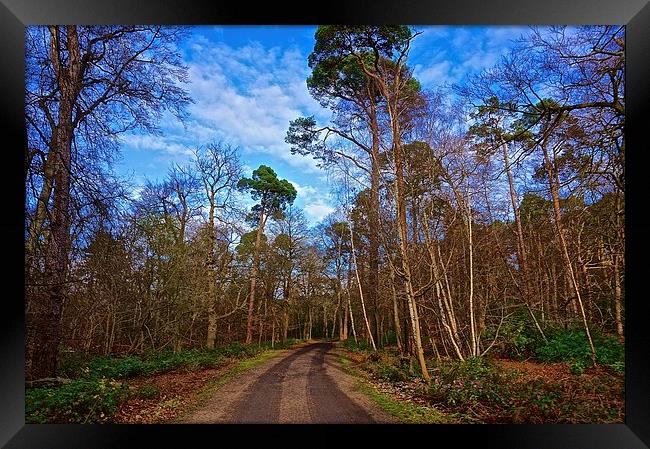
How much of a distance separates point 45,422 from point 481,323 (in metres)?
3.93

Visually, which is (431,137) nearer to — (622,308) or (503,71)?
(503,71)

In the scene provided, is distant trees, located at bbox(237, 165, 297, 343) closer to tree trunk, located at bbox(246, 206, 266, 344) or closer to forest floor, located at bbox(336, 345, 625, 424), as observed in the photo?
tree trunk, located at bbox(246, 206, 266, 344)

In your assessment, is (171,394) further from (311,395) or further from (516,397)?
(516,397)

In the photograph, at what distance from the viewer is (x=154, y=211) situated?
285 centimetres

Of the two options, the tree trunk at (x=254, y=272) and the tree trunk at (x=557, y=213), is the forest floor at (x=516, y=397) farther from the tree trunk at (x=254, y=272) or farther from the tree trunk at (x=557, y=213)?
the tree trunk at (x=254, y=272)

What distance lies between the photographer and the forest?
259 cm

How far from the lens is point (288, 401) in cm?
255

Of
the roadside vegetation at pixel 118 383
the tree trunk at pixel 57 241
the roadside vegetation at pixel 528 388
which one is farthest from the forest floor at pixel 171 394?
the roadside vegetation at pixel 528 388

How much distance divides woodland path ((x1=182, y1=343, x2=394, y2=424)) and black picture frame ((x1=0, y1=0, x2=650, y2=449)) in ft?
0.27

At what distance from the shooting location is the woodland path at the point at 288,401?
2.50m
